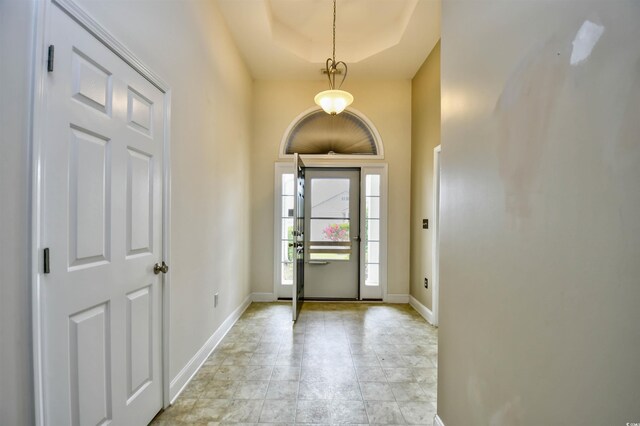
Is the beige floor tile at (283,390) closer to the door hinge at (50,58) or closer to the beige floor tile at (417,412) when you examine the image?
the beige floor tile at (417,412)

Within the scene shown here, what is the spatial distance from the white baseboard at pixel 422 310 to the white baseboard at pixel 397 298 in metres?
0.08

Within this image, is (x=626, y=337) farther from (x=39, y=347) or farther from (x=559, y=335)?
(x=39, y=347)

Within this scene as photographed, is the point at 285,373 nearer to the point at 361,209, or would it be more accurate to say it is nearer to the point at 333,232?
the point at 333,232

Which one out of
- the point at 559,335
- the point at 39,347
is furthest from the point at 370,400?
the point at 39,347

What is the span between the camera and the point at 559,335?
0.83m

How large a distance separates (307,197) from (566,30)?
379 centimetres

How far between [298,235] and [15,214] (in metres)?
2.93

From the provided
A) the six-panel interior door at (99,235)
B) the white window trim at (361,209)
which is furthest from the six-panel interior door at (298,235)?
the six-panel interior door at (99,235)

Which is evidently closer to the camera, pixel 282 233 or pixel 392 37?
pixel 392 37

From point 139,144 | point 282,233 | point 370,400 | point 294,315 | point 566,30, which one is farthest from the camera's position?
point 282,233

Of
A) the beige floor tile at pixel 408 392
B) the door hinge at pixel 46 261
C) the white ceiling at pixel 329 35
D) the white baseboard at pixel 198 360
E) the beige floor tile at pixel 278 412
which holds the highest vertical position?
the white ceiling at pixel 329 35

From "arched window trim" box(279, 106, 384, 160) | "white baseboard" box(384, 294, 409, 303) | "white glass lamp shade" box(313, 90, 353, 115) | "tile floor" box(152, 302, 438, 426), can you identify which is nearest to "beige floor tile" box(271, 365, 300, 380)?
"tile floor" box(152, 302, 438, 426)

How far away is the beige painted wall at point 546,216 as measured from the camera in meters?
0.66

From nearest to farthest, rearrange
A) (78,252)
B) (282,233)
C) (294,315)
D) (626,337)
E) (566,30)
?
(626,337)
(566,30)
(78,252)
(294,315)
(282,233)
